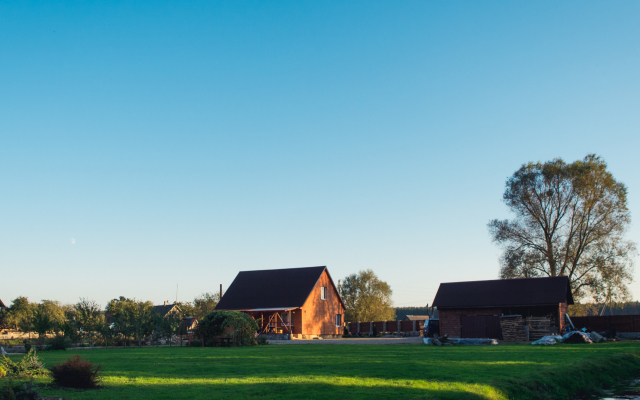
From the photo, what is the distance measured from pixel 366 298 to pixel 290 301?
32.1m

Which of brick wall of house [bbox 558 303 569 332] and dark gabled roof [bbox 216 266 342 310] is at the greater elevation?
dark gabled roof [bbox 216 266 342 310]

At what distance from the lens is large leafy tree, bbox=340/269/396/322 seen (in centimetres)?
7794

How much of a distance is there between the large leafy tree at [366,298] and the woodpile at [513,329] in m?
43.3

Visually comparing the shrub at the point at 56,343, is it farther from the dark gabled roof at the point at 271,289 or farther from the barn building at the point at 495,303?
the barn building at the point at 495,303

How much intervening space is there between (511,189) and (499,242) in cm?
509

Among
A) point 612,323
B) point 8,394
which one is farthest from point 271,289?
point 8,394

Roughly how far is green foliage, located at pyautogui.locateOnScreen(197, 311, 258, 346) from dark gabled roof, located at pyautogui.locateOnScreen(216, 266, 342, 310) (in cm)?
1330

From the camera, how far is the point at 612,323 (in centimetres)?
3725

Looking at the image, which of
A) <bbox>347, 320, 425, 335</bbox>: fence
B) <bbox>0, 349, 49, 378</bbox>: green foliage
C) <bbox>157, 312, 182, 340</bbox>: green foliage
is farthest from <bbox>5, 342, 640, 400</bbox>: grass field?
<bbox>347, 320, 425, 335</bbox>: fence

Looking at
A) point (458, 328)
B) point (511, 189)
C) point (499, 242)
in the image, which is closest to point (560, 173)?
point (511, 189)

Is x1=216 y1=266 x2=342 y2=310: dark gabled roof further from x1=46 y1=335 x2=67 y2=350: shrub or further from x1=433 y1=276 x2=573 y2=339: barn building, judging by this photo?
x1=46 y1=335 x2=67 y2=350: shrub

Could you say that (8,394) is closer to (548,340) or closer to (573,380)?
(573,380)

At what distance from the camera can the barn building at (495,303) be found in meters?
36.1

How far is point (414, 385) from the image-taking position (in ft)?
37.1
